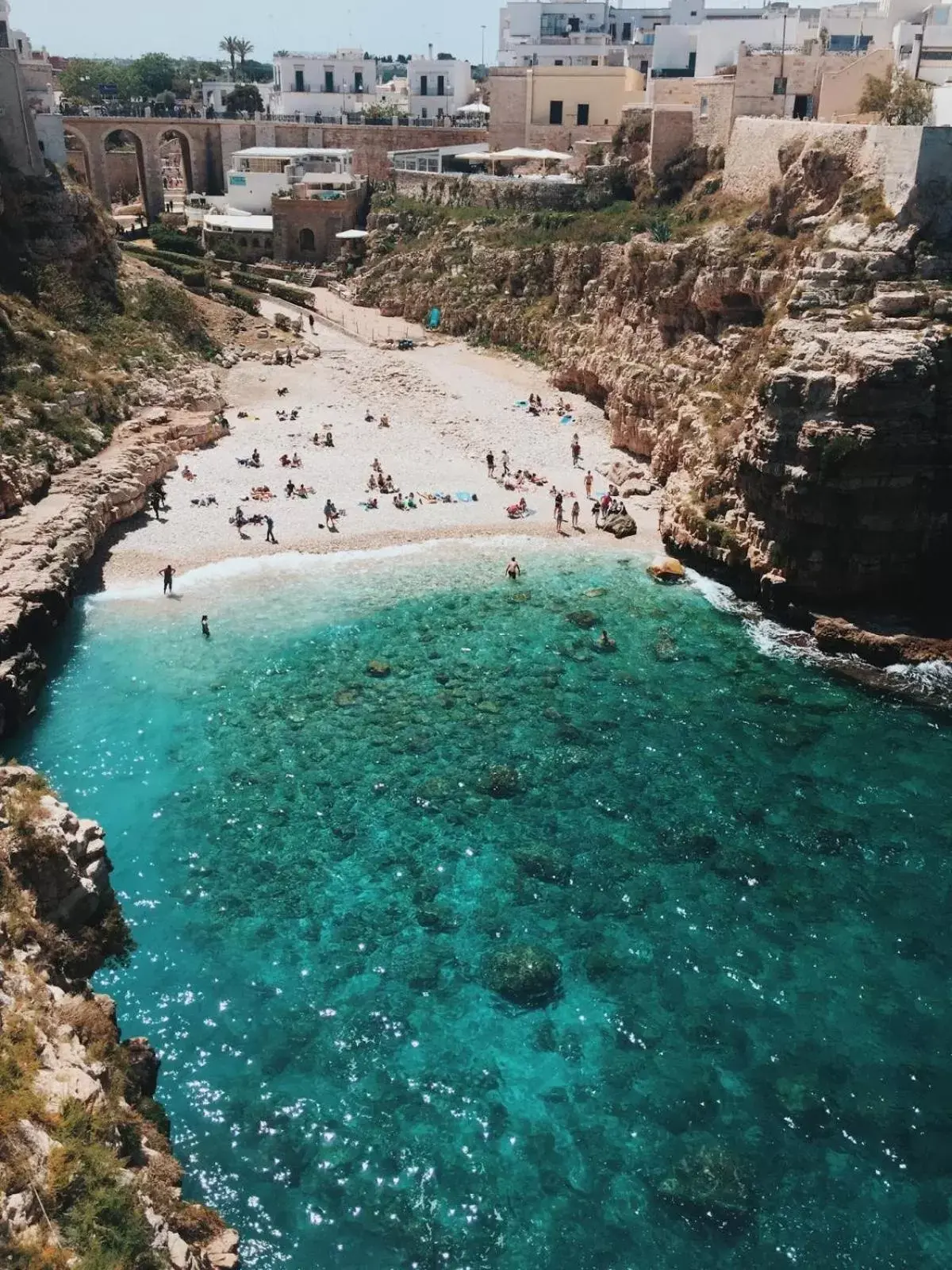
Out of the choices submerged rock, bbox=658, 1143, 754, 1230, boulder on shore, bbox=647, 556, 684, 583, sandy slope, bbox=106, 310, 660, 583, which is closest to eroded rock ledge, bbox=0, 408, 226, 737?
sandy slope, bbox=106, 310, 660, 583

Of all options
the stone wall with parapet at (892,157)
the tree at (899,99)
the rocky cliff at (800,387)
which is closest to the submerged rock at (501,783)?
the rocky cliff at (800,387)

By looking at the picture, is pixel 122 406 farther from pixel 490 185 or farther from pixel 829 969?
pixel 829 969

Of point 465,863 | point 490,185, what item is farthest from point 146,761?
point 490,185

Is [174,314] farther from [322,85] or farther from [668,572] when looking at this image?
[322,85]

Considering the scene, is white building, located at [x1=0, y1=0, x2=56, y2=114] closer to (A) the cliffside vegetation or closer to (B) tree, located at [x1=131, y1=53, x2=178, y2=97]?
(A) the cliffside vegetation

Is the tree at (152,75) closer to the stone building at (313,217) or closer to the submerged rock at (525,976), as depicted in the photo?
the stone building at (313,217)

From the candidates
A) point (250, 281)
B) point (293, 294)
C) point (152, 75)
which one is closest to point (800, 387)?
point (293, 294)

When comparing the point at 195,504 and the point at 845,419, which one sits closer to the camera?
the point at 845,419
